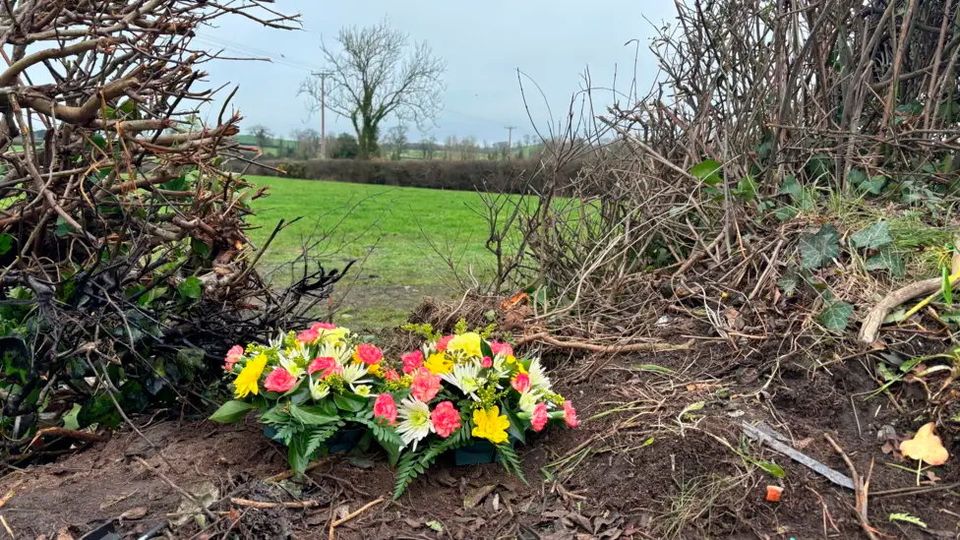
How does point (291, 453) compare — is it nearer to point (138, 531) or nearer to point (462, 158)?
point (138, 531)

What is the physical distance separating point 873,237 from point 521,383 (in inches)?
66.3

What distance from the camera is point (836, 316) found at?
249cm

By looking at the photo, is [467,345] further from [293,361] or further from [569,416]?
[293,361]

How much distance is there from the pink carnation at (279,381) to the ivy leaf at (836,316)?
1.99 m

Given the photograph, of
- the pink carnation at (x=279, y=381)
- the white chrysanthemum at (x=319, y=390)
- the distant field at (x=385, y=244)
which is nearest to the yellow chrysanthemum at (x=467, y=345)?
the white chrysanthemum at (x=319, y=390)

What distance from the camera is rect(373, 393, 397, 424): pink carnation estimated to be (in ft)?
7.13

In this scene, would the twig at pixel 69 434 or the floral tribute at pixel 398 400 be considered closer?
the floral tribute at pixel 398 400

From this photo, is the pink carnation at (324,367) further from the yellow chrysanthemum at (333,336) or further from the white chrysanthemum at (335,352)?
the yellow chrysanthemum at (333,336)

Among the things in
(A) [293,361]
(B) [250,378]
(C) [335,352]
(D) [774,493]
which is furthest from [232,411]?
(D) [774,493]

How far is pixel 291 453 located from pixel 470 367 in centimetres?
67

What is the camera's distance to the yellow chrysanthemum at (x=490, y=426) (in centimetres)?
218

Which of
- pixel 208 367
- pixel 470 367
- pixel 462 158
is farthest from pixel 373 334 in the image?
pixel 462 158

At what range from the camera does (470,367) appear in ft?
7.63

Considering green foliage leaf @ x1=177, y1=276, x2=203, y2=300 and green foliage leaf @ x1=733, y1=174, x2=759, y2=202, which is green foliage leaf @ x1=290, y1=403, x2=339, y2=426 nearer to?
green foliage leaf @ x1=177, y1=276, x2=203, y2=300
